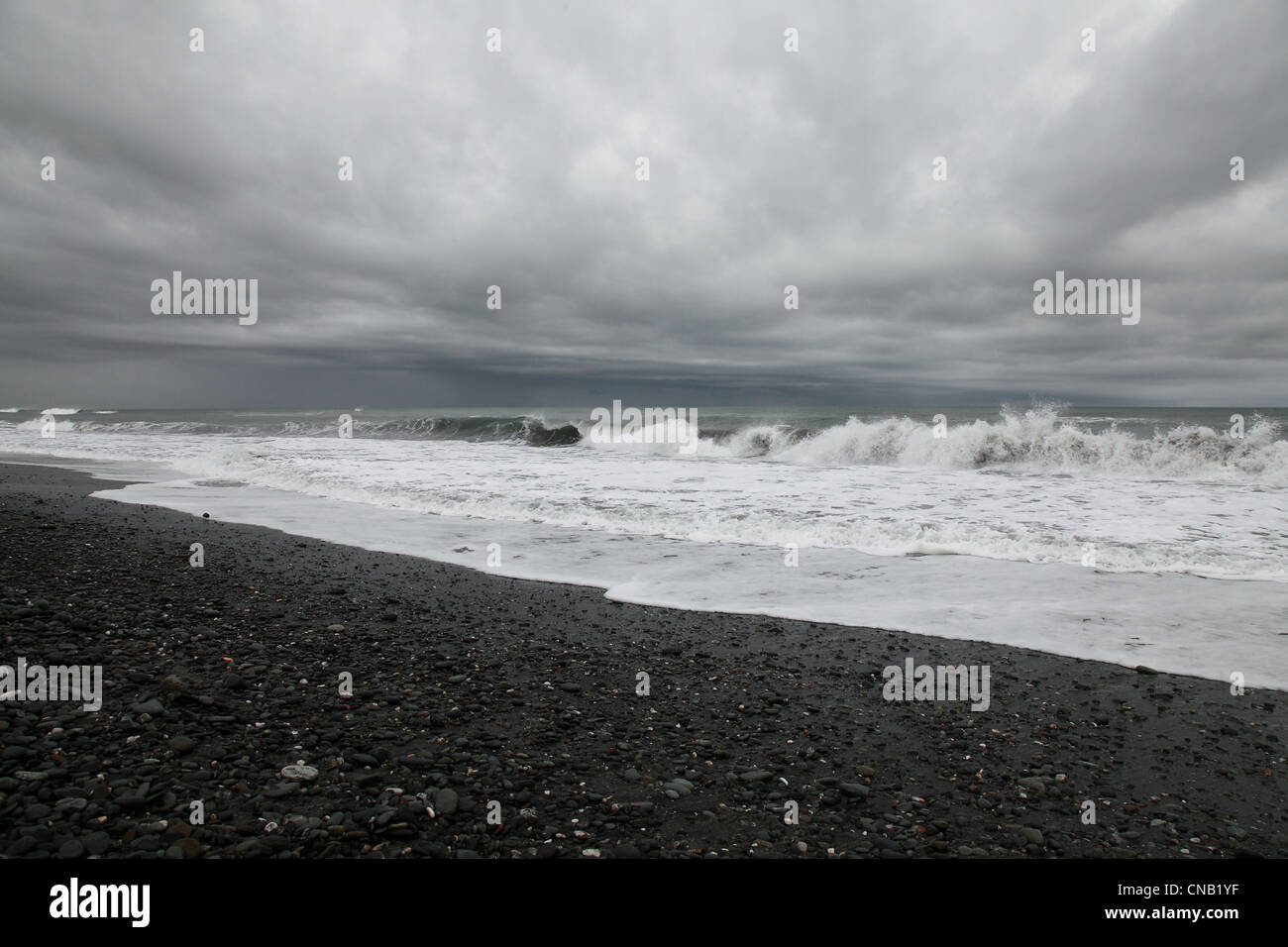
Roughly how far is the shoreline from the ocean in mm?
1063

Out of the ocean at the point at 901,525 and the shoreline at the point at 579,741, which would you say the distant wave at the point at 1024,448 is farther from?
the shoreline at the point at 579,741

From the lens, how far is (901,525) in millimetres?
11750

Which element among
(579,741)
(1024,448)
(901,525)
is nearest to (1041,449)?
(1024,448)

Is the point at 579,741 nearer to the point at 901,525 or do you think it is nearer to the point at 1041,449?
the point at 901,525

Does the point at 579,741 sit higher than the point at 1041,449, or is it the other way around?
the point at 1041,449

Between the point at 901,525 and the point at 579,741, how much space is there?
366 inches

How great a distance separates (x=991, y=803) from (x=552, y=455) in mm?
26304

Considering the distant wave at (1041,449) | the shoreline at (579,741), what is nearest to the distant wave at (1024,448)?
the distant wave at (1041,449)

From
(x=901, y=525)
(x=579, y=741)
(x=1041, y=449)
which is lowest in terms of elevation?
(x=579, y=741)

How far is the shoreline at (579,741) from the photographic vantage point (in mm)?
3041

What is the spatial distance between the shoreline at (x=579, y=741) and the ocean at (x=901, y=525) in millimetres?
1063

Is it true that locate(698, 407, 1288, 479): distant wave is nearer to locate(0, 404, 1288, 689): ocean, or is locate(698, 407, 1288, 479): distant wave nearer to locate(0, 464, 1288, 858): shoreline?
locate(0, 404, 1288, 689): ocean

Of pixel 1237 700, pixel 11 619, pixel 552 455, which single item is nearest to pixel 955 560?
pixel 1237 700
